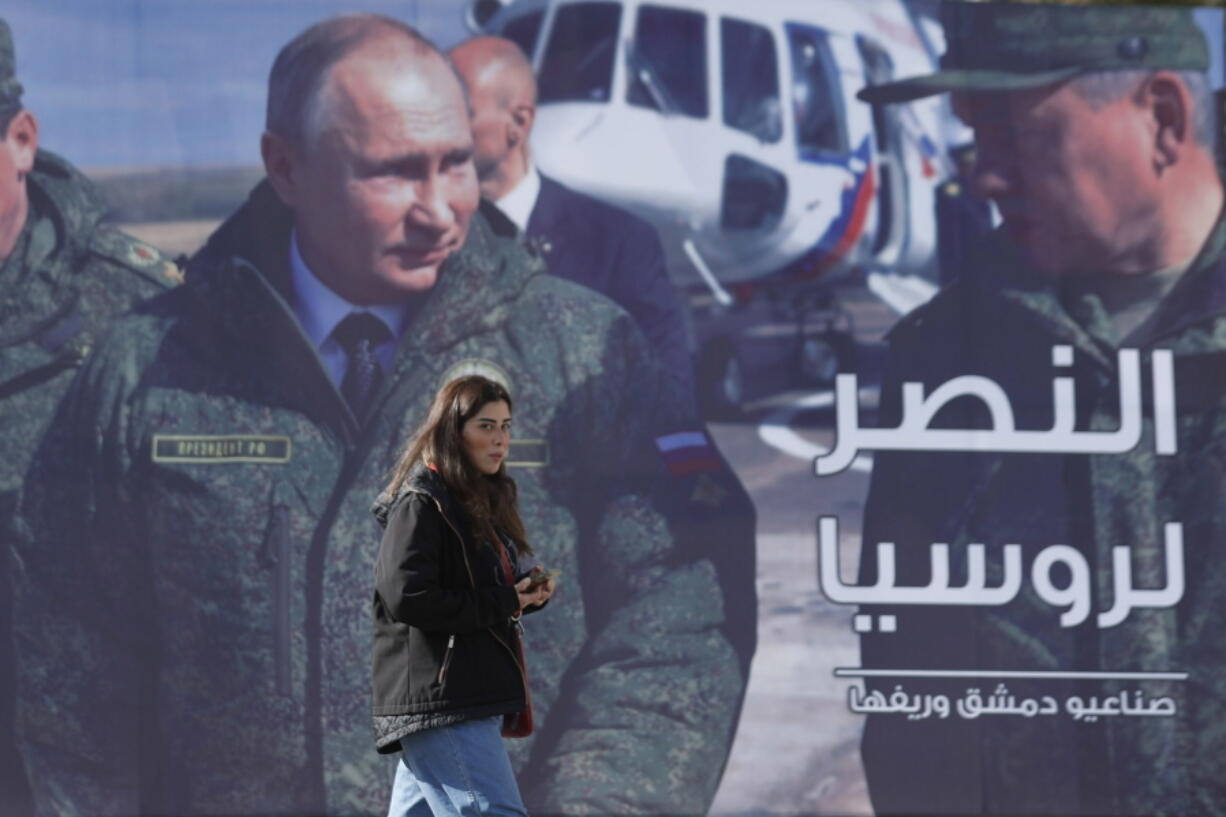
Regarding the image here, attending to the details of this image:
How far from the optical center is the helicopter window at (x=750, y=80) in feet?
14.6

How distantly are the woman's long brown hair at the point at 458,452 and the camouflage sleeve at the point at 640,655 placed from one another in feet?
5.60

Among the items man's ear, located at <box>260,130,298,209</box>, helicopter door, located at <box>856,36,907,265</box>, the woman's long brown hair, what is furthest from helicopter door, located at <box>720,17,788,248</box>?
the woman's long brown hair

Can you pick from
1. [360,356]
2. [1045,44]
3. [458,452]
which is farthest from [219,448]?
[1045,44]

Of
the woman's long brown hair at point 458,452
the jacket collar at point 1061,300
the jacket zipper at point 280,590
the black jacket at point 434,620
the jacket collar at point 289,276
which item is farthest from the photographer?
the jacket collar at point 1061,300

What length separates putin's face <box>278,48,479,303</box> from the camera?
170 inches

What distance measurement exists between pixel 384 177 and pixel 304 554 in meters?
1.12

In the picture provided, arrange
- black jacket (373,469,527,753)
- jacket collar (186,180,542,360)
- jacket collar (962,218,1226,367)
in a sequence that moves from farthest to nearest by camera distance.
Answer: jacket collar (962,218,1226,367) → jacket collar (186,180,542,360) → black jacket (373,469,527,753)

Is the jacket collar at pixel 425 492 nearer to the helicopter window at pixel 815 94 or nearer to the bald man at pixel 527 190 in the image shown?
the bald man at pixel 527 190

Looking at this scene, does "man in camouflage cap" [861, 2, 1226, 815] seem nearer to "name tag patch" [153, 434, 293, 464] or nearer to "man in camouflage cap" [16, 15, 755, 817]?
"man in camouflage cap" [16, 15, 755, 817]

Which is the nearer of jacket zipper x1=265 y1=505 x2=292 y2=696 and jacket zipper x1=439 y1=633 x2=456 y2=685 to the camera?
jacket zipper x1=439 y1=633 x2=456 y2=685

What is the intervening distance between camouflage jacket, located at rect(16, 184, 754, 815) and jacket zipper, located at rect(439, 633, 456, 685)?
1.73m

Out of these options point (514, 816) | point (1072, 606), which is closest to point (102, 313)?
point (514, 816)

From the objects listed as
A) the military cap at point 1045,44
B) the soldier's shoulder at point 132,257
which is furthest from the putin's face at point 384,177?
the military cap at point 1045,44

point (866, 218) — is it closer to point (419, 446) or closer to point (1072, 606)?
point (1072, 606)
